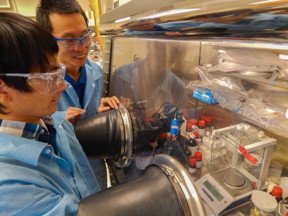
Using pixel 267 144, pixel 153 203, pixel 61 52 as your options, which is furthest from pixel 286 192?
pixel 61 52

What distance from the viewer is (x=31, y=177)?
0.49 m

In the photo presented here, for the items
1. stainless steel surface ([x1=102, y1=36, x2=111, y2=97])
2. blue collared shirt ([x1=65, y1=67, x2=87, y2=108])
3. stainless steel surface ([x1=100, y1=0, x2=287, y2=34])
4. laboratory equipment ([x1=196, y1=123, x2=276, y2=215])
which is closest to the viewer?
stainless steel surface ([x1=100, y1=0, x2=287, y2=34])

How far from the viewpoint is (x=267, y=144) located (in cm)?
78

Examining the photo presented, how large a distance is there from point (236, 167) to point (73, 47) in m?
1.02

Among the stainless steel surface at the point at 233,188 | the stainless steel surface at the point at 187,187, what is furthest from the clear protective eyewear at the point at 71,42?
the stainless steel surface at the point at 233,188

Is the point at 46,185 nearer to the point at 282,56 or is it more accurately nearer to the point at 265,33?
the point at 265,33

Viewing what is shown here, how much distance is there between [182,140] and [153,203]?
52 cm

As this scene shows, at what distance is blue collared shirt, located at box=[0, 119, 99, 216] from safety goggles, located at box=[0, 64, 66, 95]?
0.12 metres

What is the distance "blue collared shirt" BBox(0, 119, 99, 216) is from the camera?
0.44 metres

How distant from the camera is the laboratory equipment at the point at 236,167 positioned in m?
0.73

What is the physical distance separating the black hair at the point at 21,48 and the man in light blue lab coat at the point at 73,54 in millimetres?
391

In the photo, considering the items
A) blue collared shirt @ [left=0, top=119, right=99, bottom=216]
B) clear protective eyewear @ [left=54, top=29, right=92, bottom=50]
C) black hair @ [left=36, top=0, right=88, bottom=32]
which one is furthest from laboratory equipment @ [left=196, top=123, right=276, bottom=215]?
black hair @ [left=36, top=0, right=88, bottom=32]

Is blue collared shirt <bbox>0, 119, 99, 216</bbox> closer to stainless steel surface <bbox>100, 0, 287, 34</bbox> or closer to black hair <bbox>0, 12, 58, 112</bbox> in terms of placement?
black hair <bbox>0, 12, 58, 112</bbox>

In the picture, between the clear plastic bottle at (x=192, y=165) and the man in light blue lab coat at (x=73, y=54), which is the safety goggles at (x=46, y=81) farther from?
the clear plastic bottle at (x=192, y=165)
